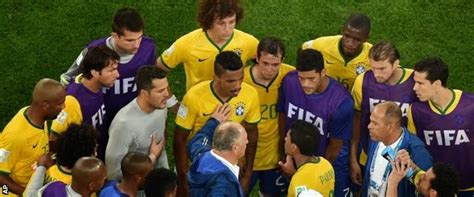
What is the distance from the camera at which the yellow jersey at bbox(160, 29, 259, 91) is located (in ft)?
22.2

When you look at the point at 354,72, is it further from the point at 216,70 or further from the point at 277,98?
the point at 216,70

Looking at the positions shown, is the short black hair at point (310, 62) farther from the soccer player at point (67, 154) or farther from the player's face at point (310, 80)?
the soccer player at point (67, 154)

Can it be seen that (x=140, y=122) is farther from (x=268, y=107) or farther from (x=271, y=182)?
(x=271, y=182)

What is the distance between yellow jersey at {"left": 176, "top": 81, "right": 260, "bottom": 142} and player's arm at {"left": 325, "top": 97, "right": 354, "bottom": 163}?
68 centimetres

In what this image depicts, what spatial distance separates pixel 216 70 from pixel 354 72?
4.50 feet

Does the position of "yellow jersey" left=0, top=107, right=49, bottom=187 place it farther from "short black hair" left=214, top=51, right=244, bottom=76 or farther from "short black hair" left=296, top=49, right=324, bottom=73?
"short black hair" left=296, top=49, right=324, bottom=73

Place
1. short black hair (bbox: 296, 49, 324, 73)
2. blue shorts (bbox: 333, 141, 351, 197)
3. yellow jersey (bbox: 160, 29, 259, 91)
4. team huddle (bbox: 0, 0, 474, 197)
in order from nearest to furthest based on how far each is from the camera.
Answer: team huddle (bbox: 0, 0, 474, 197), short black hair (bbox: 296, 49, 324, 73), blue shorts (bbox: 333, 141, 351, 197), yellow jersey (bbox: 160, 29, 259, 91)

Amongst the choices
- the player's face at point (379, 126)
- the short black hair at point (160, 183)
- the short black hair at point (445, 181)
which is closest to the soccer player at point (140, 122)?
the short black hair at point (160, 183)

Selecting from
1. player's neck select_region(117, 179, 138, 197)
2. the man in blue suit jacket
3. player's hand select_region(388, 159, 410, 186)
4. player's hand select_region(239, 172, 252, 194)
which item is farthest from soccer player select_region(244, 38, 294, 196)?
player's neck select_region(117, 179, 138, 197)

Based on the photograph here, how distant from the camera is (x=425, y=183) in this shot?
17.7ft

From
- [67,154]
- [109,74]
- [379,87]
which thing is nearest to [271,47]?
[379,87]

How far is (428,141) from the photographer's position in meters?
6.30

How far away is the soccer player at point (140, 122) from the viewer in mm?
5863

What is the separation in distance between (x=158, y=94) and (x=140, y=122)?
0.25 meters
